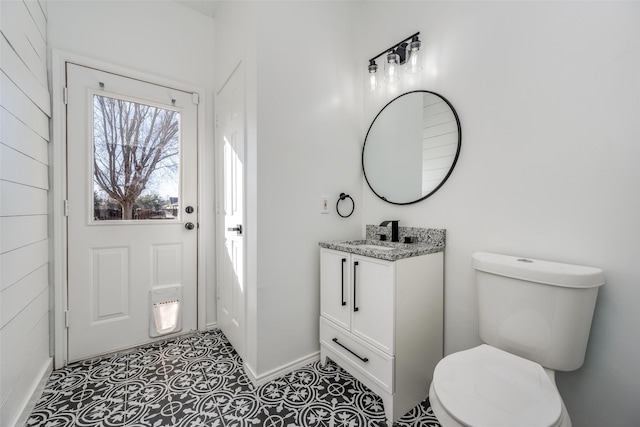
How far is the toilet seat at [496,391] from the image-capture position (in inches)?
30.0

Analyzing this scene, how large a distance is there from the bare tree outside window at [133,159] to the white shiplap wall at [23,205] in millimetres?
280

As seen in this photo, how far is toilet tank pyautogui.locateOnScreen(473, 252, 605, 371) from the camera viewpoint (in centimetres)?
100

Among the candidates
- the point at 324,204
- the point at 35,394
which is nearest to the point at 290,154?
the point at 324,204

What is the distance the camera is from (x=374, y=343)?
54.9 inches

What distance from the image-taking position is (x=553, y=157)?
1.18m

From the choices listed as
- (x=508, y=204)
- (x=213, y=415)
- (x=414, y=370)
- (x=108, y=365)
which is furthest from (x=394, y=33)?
(x=108, y=365)

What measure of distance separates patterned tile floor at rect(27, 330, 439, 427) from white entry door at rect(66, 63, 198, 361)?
0.92 feet

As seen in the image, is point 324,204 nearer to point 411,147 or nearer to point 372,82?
point 411,147

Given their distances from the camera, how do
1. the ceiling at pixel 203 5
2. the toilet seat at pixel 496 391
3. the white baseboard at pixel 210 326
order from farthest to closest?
1. the white baseboard at pixel 210 326
2. the ceiling at pixel 203 5
3. the toilet seat at pixel 496 391

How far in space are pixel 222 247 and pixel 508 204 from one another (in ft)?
6.53

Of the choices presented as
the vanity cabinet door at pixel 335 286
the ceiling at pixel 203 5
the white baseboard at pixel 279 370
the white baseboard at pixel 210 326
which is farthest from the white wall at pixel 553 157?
the white baseboard at pixel 210 326

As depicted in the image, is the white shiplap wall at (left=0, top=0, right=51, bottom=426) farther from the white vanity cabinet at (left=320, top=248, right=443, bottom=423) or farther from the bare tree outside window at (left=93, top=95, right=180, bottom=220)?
the white vanity cabinet at (left=320, top=248, right=443, bottom=423)

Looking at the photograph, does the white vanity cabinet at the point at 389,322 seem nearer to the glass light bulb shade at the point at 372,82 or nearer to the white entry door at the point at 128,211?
the glass light bulb shade at the point at 372,82

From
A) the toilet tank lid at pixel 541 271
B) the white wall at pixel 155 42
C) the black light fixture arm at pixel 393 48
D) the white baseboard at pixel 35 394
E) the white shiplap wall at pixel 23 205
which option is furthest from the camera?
the white wall at pixel 155 42
